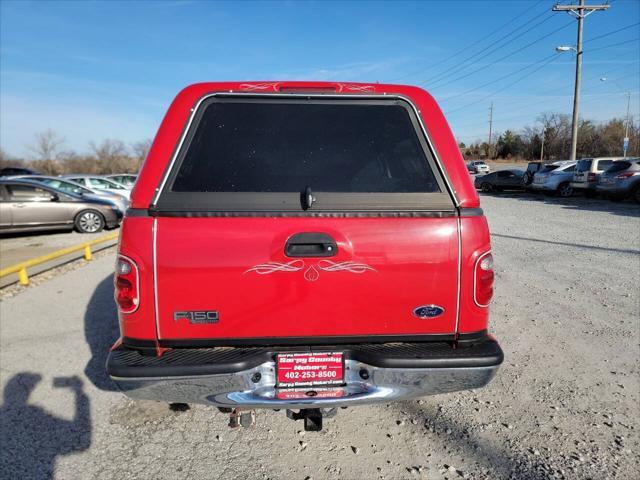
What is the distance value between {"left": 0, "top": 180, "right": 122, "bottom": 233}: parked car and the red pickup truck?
10257 mm

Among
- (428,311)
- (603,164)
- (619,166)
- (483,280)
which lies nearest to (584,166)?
(603,164)

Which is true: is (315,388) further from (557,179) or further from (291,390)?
(557,179)

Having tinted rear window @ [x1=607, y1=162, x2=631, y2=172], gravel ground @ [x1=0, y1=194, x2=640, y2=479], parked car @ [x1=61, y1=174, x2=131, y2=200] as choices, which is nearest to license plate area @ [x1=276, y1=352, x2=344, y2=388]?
gravel ground @ [x1=0, y1=194, x2=640, y2=479]

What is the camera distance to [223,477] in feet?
7.38

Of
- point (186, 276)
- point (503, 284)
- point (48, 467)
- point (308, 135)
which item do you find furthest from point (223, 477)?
point (503, 284)

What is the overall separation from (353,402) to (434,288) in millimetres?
717

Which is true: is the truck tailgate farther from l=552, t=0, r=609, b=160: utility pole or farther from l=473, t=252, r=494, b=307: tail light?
l=552, t=0, r=609, b=160: utility pole

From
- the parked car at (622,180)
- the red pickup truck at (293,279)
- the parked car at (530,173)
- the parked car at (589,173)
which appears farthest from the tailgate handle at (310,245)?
the parked car at (530,173)

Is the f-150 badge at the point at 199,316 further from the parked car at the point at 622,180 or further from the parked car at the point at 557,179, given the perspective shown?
the parked car at the point at 557,179

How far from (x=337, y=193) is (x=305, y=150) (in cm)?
36

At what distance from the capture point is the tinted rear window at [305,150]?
2102mm

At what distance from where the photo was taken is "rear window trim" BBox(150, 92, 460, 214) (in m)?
1.98

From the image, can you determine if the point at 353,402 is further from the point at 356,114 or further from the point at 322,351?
the point at 356,114

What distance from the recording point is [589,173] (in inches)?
691
